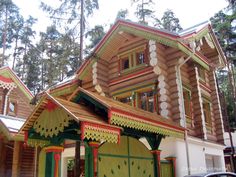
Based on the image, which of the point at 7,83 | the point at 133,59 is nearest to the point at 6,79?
the point at 7,83

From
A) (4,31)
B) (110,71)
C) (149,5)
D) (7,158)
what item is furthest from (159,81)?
(4,31)

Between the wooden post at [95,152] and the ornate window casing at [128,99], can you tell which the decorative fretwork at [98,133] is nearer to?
the wooden post at [95,152]

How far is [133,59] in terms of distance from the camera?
15062mm

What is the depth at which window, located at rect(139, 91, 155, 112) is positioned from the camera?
A: 44.9ft

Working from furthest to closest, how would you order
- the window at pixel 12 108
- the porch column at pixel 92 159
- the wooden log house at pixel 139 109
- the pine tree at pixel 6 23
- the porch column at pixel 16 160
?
the pine tree at pixel 6 23 < the window at pixel 12 108 < the porch column at pixel 16 160 < the porch column at pixel 92 159 < the wooden log house at pixel 139 109

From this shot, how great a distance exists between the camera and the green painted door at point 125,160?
7457 millimetres

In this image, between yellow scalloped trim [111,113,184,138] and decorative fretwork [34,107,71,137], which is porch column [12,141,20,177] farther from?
yellow scalloped trim [111,113,184,138]

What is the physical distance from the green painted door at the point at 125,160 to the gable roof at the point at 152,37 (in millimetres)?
5561

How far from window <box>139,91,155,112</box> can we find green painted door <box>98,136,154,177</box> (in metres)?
4.44

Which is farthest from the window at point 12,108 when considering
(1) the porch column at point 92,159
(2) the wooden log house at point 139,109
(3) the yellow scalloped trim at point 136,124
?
(1) the porch column at point 92,159

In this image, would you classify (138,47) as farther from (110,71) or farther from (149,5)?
(149,5)

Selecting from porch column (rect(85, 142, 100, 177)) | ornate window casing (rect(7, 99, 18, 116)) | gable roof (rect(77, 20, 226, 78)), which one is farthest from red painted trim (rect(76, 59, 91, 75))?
porch column (rect(85, 142, 100, 177))

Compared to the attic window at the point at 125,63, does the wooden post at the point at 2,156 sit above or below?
below

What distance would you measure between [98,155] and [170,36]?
24.2ft
